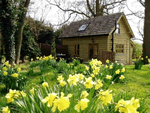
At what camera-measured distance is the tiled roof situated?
46.4 feet

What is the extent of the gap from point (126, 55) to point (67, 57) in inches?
268

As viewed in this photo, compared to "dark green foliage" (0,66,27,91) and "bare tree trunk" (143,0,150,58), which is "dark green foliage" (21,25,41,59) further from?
"dark green foliage" (0,66,27,91)

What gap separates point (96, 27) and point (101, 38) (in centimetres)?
152

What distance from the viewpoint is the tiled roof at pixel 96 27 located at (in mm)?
14142

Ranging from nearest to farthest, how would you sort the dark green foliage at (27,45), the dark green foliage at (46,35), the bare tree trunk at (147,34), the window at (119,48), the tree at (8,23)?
1. the tree at (8,23)
2. the bare tree trunk at (147,34)
3. the dark green foliage at (27,45)
4. the window at (119,48)
5. the dark green foliage at (46,35)

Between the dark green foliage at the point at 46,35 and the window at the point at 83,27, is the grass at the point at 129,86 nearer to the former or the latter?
the window at the point at 83,27

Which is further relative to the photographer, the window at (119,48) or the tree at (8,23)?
the window at (119,48)

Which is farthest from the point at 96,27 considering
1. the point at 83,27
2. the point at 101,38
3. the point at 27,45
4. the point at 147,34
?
the point at 27,45

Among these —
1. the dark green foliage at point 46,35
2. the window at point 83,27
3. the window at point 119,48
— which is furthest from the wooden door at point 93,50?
the dark green foliage at point 46,35

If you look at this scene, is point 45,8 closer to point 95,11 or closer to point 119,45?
point 95,11

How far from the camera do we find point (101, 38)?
14508mm

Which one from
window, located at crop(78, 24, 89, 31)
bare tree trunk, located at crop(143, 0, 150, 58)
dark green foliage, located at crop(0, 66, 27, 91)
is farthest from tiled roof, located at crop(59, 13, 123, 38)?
dark green foliage, located at crop(0, 66, 27, 91)

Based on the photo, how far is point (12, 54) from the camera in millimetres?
9773

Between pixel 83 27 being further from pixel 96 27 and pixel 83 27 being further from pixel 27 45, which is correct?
pixel 27 45
